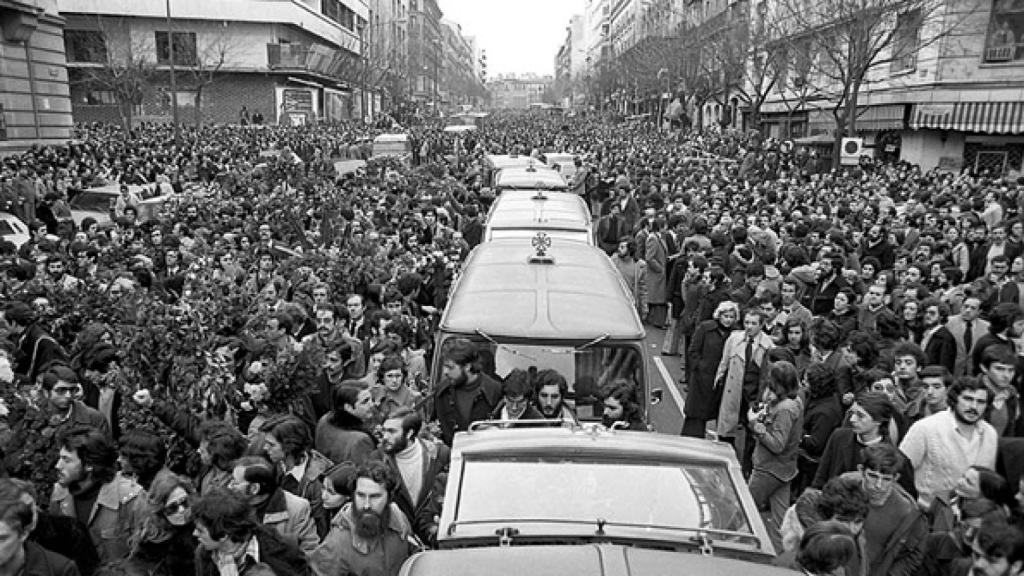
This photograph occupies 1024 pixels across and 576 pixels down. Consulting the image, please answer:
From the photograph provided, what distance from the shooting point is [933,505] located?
4.78 meters

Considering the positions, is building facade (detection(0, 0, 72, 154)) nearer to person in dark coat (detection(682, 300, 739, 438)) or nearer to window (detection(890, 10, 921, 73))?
person in dark coat (detection(682, 300, 739, 438))

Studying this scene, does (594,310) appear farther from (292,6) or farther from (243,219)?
(292,6)

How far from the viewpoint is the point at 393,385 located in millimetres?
5809

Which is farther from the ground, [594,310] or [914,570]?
[594,310]

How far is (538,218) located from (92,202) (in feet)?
Answer: 40.3

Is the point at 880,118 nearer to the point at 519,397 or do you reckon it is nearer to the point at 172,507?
the point at 519,397

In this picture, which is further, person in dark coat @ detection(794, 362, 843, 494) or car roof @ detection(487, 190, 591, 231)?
car roof @ detection(487, 190, 591, 231)

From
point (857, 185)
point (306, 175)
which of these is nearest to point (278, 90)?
point (306, 175)

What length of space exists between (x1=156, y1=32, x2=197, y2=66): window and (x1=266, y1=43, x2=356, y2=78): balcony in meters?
5.70

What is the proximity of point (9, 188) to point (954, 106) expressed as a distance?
89.6 ft

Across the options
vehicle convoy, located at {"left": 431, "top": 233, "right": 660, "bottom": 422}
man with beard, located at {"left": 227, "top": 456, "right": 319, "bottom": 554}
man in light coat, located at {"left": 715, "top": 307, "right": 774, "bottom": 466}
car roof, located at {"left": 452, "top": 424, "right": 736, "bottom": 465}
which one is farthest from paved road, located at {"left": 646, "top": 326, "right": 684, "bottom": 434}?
man with beard, located at {"left": 227, "top": 456, "right": 319, "bottom": 554}

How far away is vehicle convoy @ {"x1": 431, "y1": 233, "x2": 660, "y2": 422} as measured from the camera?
224 inches

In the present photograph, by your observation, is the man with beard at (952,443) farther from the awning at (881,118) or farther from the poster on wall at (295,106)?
the poster on wall at (295,106)

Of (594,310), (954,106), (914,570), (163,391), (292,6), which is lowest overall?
(914,570)
